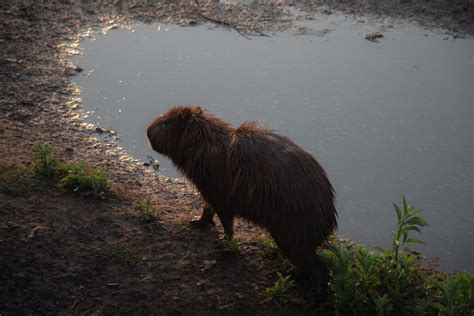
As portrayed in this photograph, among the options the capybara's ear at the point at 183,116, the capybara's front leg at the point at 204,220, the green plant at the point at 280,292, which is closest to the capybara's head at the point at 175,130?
the capybara's ear at the point at 183,116

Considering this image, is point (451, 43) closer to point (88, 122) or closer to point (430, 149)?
point (430, 149)

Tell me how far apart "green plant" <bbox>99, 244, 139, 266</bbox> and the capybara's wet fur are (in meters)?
0.76

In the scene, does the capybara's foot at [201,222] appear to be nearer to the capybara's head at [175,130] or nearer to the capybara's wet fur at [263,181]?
the capybara's wet fur at [263,181]

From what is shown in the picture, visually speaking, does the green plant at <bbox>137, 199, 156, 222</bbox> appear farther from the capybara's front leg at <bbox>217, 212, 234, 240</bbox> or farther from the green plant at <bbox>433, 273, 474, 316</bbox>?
the green plant at <bbox>433, 273, 474, 316</bbox>

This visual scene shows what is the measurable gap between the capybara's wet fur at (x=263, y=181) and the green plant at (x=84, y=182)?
834 millimetres

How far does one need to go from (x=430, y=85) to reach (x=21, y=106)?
16.4 ft

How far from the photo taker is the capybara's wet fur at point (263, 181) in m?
4.13

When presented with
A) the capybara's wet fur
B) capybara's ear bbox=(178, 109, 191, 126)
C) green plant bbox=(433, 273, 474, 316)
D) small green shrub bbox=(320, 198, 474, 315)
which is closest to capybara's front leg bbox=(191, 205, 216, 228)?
the capybara's wet fur

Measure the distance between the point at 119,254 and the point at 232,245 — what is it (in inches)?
35.6

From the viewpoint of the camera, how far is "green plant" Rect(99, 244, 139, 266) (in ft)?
14.3

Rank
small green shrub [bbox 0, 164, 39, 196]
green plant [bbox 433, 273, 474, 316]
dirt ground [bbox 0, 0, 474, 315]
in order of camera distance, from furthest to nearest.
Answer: small green shrub [bbox 0, 164, 39, 196] < dirt ground [bbox 0, 0, 474, 315] < green plant [bbox 433, 273, 474, 316]

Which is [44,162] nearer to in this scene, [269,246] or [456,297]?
[269,246]

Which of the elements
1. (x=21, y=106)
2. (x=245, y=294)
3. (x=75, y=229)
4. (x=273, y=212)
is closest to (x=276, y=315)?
(x=245, y=294)

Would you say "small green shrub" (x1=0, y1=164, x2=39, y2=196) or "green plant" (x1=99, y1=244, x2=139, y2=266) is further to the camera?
"small green shrub" (x1=0, y1=164, x2=39, y2=196)
